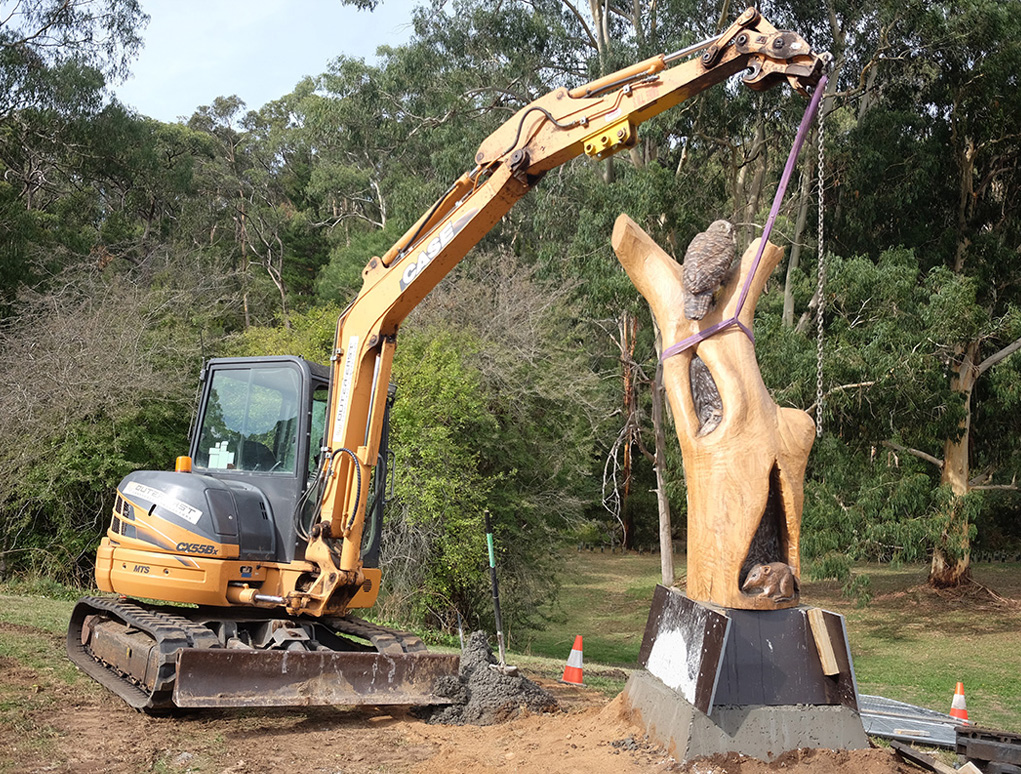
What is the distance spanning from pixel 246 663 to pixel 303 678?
40 centimetres

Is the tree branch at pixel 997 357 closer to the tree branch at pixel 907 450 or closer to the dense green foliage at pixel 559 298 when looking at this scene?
the dense green foliage at pixel 559 298

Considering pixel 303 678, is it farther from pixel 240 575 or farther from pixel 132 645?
pixel 132 645

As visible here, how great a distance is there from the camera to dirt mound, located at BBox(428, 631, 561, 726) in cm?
668

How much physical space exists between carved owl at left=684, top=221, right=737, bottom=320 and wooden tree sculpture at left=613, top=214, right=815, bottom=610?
67 mm

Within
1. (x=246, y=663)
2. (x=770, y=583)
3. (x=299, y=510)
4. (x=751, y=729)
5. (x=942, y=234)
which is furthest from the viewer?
(x=942, y=234)

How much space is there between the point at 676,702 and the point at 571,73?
19.5 m

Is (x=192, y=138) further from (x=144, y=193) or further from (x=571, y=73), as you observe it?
(x=571, y=73)

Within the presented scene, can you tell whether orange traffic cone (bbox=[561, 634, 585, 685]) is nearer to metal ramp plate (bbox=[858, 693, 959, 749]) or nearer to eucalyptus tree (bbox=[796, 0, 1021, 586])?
metal ramp plate (bbox=[858, 693, 959, 749])

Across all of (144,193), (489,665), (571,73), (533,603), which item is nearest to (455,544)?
(533,603)

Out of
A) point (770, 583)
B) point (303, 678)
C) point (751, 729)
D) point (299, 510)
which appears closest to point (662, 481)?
point (299, 510)

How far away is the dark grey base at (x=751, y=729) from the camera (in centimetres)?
503

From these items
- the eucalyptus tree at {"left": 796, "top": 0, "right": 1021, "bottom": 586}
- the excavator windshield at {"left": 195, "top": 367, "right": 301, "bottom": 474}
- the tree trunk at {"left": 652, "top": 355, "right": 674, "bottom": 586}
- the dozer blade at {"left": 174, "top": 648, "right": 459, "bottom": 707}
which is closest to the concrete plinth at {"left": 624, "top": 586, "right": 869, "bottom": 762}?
the dozer blade at {"left": 174, "top": 648, "right": 459, "bottom": 707}

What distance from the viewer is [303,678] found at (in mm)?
6410

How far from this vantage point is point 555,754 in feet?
17.7
